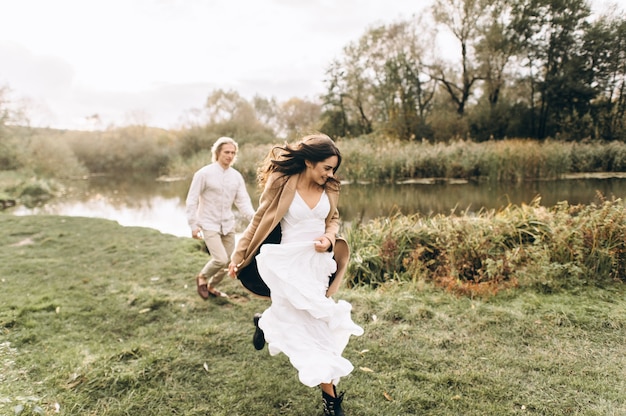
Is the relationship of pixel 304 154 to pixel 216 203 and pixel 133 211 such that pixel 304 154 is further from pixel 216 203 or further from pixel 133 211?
pixel 133 211

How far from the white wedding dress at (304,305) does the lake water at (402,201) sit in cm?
700

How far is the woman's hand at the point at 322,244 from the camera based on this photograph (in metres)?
2.78

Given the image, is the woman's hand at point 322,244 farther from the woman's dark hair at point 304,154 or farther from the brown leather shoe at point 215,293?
the brown leather shoe at point 215,293

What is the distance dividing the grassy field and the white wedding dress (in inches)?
23.2

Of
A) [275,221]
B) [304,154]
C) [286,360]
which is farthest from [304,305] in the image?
[286,360]

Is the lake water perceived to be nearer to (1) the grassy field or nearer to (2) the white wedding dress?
(1) the grassy field

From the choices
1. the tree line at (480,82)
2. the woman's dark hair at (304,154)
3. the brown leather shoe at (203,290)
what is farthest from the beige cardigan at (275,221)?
the tree line at (480,82)

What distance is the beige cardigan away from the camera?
9.54ft

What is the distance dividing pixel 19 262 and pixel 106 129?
37694mm

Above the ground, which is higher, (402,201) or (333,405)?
(333,405)

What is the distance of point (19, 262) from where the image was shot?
272 inches

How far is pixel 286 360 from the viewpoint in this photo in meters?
3.65

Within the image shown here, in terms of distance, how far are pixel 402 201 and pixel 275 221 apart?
32.4ft

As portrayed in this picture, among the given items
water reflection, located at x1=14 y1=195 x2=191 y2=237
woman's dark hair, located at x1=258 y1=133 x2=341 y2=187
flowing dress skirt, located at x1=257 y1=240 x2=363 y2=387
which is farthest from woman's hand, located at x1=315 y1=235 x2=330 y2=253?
water reflection, located at x1=14 y1=195 x2=191 y2=237
